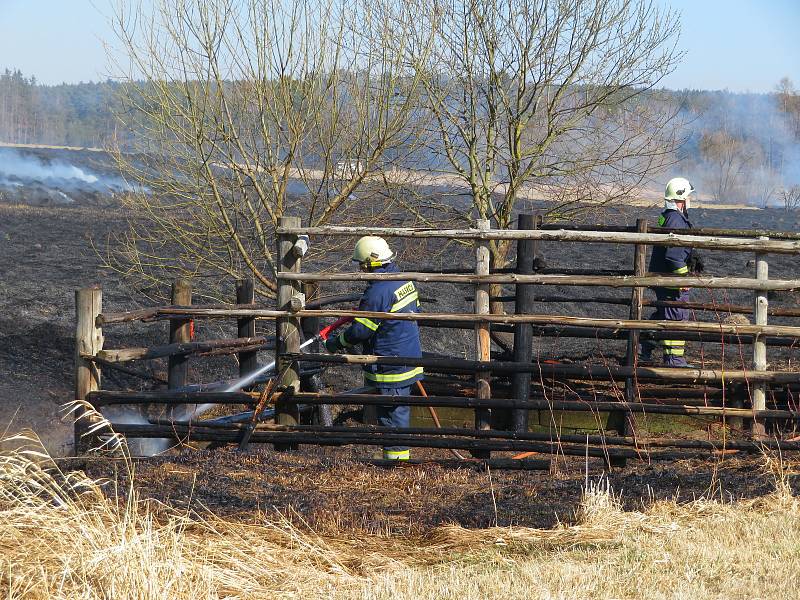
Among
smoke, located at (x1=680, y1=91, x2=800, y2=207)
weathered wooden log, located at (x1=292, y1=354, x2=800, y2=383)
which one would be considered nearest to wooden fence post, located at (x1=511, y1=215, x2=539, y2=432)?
weathered wooden log, located at (x1=292, y1=354, x2=800, y2=383)

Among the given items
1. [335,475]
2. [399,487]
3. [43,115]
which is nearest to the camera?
[399,487]

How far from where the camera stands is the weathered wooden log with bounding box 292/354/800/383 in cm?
777

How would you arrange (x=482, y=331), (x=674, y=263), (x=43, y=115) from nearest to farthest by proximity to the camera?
(x=482, y=331) → (x=674, y=263) → (x=43, y=115)

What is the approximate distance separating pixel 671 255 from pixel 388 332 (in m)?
3.59

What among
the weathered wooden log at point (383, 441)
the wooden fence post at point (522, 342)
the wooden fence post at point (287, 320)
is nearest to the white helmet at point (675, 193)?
the wooden fence post at point (522, 342)

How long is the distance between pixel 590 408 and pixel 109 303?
1197cm

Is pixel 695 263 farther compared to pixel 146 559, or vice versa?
pixel 695 263

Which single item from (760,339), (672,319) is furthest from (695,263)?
(760,339)

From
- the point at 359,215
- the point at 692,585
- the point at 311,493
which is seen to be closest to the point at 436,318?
the point at 311,493

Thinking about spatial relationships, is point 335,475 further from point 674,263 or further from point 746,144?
point 746,144

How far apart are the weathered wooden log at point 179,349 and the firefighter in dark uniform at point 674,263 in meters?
4.12

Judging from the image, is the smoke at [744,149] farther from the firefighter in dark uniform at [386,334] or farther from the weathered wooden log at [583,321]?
the firefighter in dark uniform at [386,334]

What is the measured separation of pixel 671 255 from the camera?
10281mm

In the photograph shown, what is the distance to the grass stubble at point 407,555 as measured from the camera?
4.38 metres
